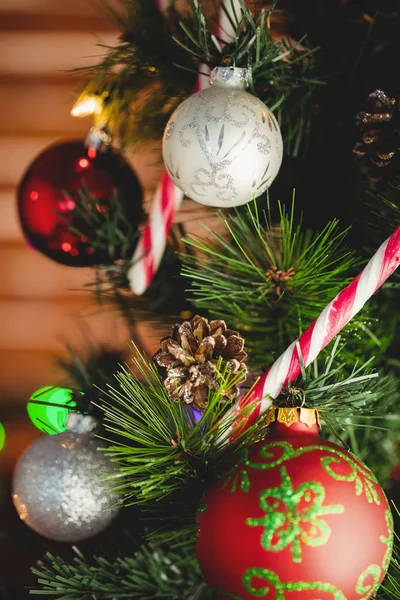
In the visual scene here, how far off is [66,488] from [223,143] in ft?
1.32

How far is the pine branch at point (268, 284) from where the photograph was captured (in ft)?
2.15

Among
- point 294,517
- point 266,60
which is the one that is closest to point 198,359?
point 294,517

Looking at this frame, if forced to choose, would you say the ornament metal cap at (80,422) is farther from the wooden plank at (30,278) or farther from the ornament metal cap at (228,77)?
the wooden plank at (30,278)

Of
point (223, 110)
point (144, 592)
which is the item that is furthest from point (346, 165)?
point (144, 592)

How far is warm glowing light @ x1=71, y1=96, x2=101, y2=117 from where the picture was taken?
0.83m

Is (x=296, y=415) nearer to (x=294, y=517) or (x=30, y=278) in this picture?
(x=294, y=517)

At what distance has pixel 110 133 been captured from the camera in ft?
2.87

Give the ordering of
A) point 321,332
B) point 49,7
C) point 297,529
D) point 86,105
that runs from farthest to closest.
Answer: point 49,7 < point 86,105 < point 321,332 < point 297,529

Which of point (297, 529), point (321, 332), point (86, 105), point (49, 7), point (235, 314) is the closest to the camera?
point (297, 529)

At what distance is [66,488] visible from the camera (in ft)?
2.33

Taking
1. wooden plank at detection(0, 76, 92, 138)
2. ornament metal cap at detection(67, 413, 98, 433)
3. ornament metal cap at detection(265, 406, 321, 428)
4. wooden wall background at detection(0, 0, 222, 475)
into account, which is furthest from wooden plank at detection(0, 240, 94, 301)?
ornament metal cap at detection(265, 406, 321, 428)

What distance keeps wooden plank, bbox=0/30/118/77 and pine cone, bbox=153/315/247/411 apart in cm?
101

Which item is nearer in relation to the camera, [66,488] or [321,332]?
[321,332]

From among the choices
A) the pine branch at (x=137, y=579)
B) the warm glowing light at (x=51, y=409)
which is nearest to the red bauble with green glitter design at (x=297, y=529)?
the pine branch at (x=137, y=579)
